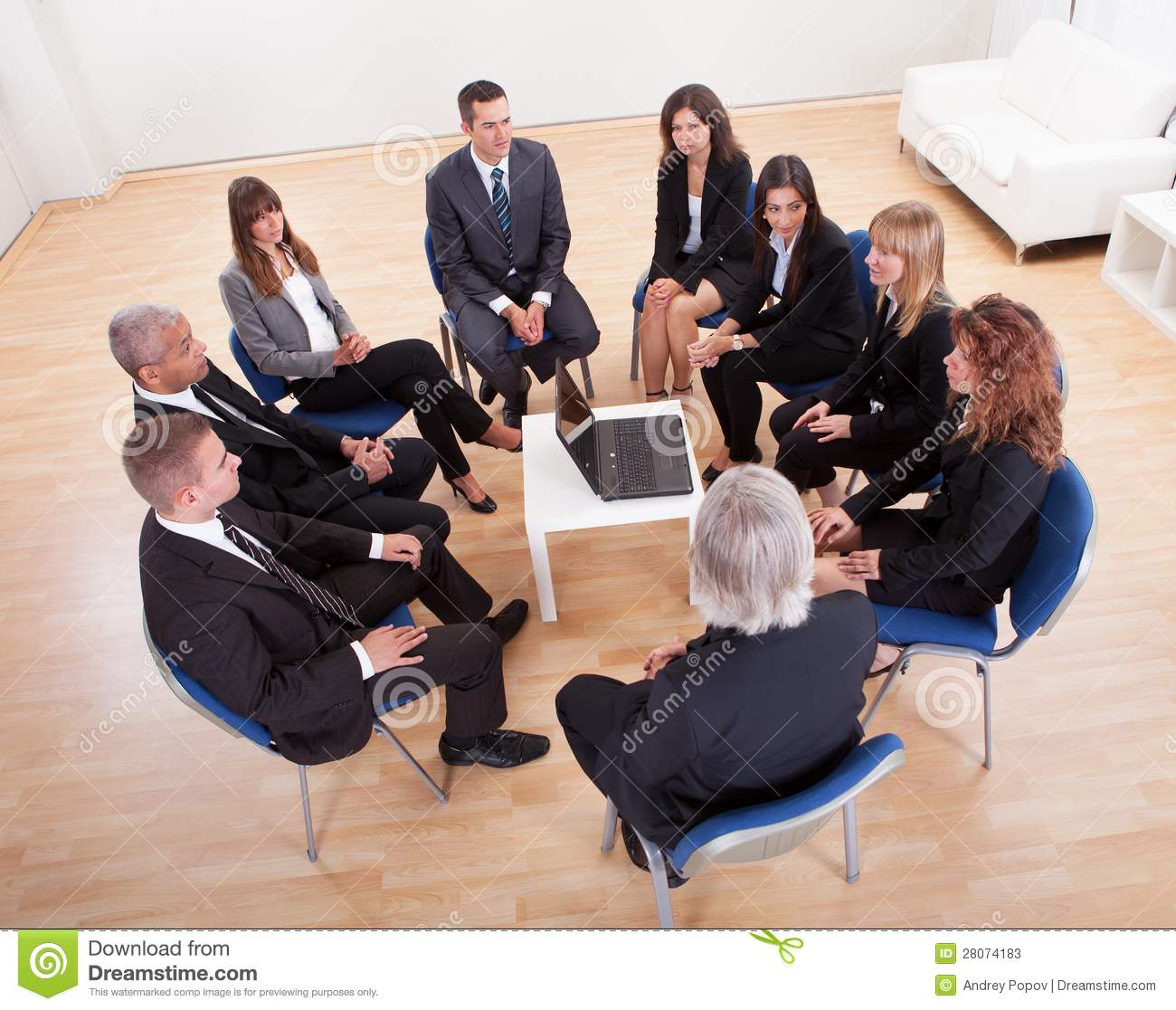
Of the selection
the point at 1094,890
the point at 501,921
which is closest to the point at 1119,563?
the point at 1094,890

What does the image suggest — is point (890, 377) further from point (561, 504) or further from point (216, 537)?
point (216, 537)

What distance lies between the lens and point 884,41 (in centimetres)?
645

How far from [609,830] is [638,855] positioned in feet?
0.46

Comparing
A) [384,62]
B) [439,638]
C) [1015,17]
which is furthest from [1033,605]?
[384,62]

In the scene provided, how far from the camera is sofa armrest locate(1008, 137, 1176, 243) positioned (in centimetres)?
443

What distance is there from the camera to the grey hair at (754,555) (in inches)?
66.9

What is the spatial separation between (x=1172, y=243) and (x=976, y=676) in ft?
8.30

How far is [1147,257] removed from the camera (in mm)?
4449

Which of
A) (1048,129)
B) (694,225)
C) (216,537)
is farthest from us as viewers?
(1048,129)

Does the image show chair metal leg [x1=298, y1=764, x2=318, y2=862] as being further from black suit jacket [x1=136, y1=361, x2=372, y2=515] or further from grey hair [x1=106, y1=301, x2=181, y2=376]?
grey hair [x1=106, y1=301, x2=181, y2=376]

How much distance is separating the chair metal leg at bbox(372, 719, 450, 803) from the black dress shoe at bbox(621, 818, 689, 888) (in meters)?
0.58

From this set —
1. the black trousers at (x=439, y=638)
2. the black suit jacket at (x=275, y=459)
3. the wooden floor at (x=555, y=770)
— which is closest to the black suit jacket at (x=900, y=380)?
the wooden floor at (x=555, y=770)

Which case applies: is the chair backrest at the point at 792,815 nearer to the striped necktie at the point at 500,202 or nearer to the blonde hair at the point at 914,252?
the blonde hair at the point at 914,252

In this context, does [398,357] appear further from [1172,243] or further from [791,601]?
[1172,243]
